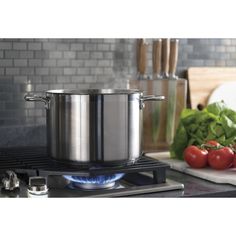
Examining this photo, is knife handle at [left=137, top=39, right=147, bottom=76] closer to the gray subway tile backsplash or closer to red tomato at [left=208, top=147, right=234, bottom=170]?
the gray subway tile backsplash

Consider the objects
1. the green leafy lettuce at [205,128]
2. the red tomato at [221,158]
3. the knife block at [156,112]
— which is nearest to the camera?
the red tomato at [221,158]

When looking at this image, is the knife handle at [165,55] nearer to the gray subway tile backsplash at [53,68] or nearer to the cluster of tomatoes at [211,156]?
the gray subway tile backsplash at [53,68]

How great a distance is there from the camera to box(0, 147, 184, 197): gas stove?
1225 millimetres

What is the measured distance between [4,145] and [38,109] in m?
0.15

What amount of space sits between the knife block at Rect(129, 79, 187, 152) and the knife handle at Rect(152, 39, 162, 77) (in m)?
0.04

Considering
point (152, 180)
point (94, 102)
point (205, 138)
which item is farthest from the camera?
point (205, 138)

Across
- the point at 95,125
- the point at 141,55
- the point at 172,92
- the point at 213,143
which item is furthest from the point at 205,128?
the point at 95,125

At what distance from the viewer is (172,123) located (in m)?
1.85

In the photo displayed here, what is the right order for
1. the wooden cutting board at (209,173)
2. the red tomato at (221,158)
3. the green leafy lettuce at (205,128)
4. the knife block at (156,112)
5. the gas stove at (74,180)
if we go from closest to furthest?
the gas stove at (74,180), the wooden cutting board at (209,173), the red tomato at (221,158), the green leafy lettuce at (205,128), the knife block at (156,112)

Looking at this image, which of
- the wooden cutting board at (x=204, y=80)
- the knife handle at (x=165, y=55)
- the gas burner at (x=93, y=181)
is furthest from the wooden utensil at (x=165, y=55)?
the gas burner at (x=93, y=181)

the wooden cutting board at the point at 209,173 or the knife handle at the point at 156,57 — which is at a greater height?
the knife handle at the point at 156,57

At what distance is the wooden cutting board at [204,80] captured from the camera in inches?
75.2
